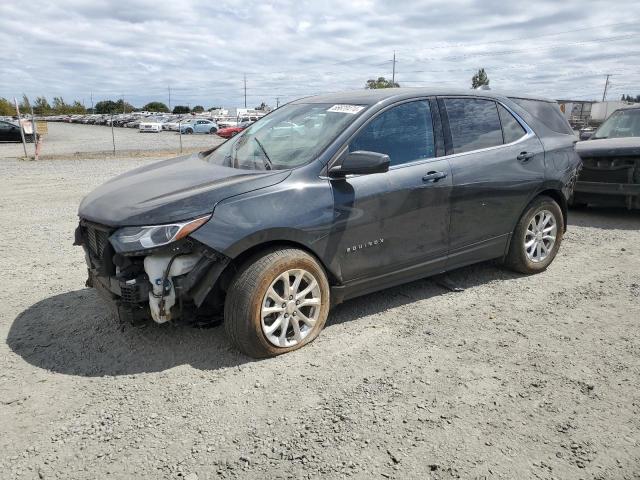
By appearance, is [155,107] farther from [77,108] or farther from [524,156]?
[524,156]

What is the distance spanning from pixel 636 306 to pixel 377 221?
8.13ft

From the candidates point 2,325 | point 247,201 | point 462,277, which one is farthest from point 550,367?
point 2,325

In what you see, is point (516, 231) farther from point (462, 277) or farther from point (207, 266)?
point (207, 266)

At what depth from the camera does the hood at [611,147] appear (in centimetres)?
768

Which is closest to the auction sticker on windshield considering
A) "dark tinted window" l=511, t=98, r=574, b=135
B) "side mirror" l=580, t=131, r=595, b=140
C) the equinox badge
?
the equinox badge

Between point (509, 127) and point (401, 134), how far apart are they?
1453 millimetres

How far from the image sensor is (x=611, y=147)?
7902mm

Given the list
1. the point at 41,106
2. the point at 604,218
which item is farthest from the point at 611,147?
the point at 41,106

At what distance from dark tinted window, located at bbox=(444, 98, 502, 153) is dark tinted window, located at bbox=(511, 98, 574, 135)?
55cm

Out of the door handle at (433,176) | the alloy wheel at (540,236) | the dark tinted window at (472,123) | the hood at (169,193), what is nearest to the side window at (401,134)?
the door handle at (433,176)

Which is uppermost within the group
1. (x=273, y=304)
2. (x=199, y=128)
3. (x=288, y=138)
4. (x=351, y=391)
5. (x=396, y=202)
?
(x=199, y=128)

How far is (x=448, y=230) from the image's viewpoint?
4.39 metres

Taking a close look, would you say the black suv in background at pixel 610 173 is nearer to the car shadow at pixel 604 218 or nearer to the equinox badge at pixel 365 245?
the car shadow at pixel 604 218

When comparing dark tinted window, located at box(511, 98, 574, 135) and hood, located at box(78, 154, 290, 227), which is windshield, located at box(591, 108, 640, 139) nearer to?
dark tinted window, located at box(511, 98, 574, 135)
